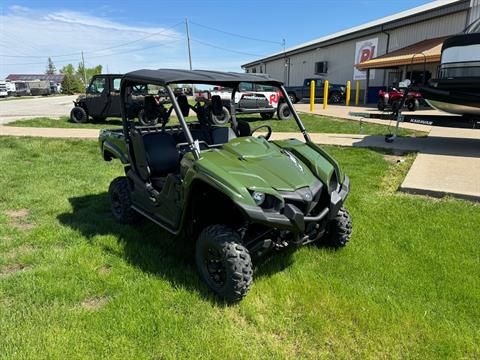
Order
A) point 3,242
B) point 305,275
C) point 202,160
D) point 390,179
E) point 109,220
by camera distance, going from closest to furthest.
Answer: point 202,160 → point 305,275 → point 3,242 → point 109,220 → point 390,179

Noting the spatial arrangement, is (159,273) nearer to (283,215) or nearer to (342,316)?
(283,215)

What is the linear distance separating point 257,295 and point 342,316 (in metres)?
0.65

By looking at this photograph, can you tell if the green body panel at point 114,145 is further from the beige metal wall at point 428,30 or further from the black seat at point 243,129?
the beige metal wall at point 428,30

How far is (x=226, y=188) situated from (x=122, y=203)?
1980 mm

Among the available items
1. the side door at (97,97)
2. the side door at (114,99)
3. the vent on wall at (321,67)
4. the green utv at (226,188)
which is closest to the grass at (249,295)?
the green utv at (226,188)

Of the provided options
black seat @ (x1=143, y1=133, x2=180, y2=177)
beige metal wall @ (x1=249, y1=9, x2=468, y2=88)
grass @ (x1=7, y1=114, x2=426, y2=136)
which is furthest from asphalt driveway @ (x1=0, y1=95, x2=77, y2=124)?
beige metal wall @ (x1=249, y1=9, x2=468, y2=88)

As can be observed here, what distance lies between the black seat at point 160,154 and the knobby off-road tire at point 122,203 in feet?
1.75

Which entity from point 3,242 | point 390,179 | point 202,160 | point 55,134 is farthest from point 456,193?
point 55,134

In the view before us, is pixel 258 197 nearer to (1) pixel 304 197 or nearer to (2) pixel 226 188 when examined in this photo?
(2) pixel 226 188

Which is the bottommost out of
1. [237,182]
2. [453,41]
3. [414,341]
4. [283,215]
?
[414,341]

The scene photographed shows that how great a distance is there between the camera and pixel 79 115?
573 inches

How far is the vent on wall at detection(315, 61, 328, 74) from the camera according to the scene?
33094 mm

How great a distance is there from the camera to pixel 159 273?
10.7 ft

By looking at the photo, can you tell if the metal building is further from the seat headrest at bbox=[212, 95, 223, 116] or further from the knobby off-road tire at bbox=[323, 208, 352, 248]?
the knobby off-road tire at bbox=[323, 208, 352, 248]
